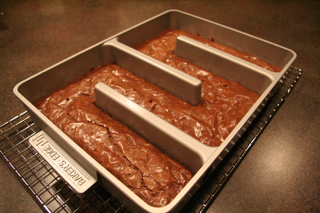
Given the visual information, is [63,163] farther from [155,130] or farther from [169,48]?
[169,48]

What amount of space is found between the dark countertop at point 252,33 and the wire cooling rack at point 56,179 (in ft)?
0.19

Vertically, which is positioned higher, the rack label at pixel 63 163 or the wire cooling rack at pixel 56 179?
the rack label at pixel 63 163

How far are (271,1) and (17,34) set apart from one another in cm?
297

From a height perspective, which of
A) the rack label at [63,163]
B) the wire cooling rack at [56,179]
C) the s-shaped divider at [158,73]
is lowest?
the wire cooling rack at [56,179]

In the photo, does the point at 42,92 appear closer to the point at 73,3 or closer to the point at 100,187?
the point at 100,187

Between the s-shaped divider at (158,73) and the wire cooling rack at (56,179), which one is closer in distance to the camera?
the wire cooling rack at (56,179)

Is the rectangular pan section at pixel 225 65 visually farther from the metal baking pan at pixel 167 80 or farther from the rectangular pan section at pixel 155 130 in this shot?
the rectangular pan section at pixel 155 130

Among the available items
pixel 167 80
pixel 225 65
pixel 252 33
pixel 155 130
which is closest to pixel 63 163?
pixel 155 130

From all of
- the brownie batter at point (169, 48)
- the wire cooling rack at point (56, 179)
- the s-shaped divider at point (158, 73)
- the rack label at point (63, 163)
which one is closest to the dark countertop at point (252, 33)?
the wire cooling rack at point (56, 179)

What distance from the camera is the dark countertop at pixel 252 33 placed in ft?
3.57

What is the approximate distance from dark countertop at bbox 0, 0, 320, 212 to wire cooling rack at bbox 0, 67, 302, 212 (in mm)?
57

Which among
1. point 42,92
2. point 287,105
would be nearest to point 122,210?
point 42,92

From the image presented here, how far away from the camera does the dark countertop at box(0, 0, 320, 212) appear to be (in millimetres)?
1087

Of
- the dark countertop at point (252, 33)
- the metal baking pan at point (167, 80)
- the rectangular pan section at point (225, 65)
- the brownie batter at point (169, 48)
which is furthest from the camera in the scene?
the brownie batter at point (169, 48)
